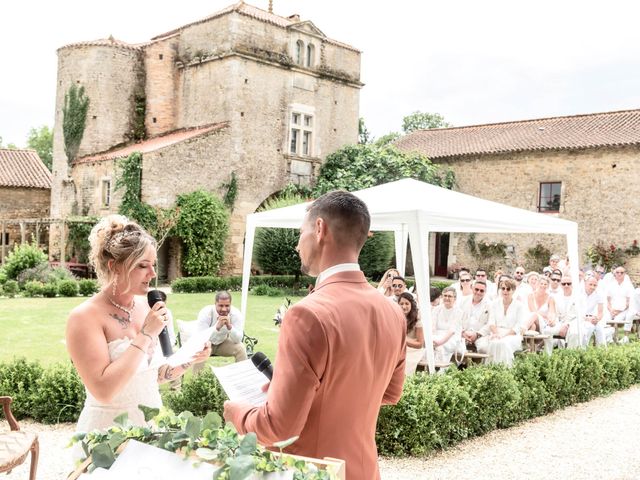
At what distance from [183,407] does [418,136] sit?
2729 centimetres

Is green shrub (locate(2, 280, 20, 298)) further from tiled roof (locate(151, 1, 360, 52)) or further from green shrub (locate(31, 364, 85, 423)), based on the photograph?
green shrub (locate(31, 364, 85, 423))

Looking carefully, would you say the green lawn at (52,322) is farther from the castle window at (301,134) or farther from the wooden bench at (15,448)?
the castle window at (301,134)

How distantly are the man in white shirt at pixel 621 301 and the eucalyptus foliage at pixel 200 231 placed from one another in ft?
45.2

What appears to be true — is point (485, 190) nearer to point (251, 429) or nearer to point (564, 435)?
point (564, 435)

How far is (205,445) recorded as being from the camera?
6.06 ft

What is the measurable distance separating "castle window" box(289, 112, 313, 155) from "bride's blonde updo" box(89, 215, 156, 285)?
2324cm

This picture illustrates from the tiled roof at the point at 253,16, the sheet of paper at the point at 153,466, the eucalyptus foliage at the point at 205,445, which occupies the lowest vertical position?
the sheet of paper at the point at 153,466

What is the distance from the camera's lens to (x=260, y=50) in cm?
2459

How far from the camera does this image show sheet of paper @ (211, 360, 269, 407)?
224 cm

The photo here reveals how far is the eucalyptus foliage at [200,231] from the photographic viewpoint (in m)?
22.4

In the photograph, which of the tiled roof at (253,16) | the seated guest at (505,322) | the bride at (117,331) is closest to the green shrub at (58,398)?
the bride at (117,331)

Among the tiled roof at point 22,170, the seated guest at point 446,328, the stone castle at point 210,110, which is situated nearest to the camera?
the seated guest at point 446,328

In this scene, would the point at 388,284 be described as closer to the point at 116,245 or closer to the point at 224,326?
the point at 224,326

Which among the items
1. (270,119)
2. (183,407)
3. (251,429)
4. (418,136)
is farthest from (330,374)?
(418,136)
